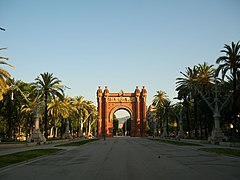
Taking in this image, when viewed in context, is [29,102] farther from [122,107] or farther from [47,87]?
[122,107]

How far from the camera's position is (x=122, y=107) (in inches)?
4414

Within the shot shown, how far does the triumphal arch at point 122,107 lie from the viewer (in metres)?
110

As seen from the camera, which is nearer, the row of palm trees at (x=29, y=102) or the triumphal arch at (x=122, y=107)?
the row of palm trees at (x=29, y=102)

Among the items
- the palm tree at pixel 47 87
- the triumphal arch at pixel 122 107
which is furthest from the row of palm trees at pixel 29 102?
the triumphal arch at pixel 122 107

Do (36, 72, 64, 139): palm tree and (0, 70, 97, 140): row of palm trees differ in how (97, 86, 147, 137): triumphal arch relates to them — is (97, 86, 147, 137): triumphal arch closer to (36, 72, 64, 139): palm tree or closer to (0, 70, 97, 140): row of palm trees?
(0, 70, 97, 140): row of palm trees

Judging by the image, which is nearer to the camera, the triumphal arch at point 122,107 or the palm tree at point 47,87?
the palm tree at point 47,87

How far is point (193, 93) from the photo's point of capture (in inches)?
2028

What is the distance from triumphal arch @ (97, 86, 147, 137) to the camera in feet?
363

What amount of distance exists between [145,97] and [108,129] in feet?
57.0

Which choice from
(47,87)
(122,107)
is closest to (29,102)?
(47,87)

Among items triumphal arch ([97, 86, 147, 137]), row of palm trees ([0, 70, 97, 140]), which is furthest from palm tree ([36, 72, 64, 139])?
triumphal arch ([97, 86, 147, 137])

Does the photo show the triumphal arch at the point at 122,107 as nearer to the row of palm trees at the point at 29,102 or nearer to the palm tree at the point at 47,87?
the row of palm trees at the point at 29,102

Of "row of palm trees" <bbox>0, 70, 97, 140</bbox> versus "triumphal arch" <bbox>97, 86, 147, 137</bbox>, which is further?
"triumphal arch" <bbox>97, 86, 147, 137</bbox>

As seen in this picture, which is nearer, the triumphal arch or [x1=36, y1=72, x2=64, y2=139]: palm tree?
[x1=36, y1=72, x2=64, y2=139]: palm tree
